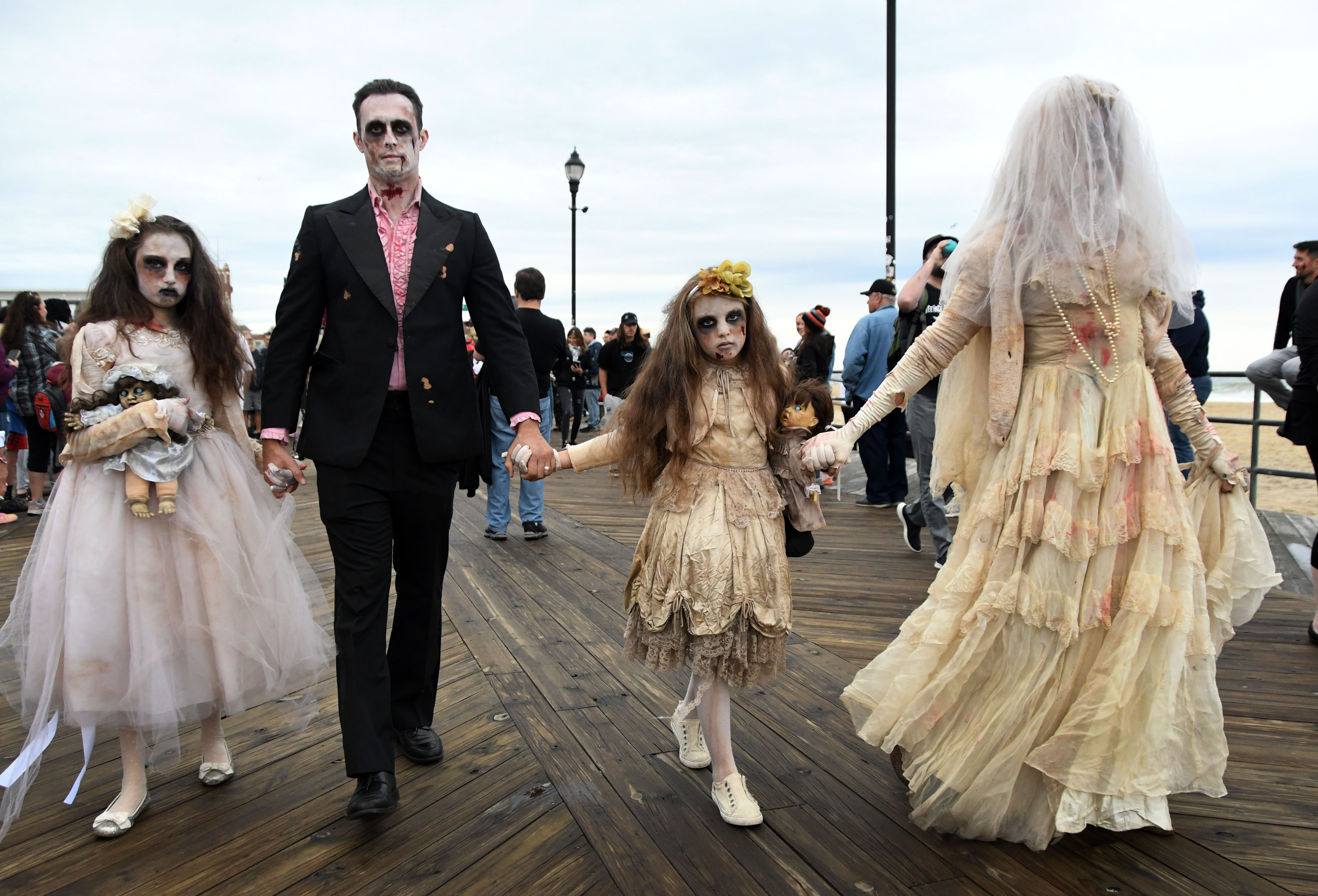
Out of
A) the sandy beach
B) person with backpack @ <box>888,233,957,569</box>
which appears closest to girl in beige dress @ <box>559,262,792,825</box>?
person with backpack @ <box>888,233,957,569</box>

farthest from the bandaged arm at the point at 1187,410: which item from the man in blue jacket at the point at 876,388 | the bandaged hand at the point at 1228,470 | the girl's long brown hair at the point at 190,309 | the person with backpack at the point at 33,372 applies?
the person with backpack at the point at 33,372

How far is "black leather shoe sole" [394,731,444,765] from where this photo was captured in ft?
9.79

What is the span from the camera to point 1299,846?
2.40 metres

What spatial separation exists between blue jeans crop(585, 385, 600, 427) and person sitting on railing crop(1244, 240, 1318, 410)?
11761 millimetres

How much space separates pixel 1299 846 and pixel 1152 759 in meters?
0.53

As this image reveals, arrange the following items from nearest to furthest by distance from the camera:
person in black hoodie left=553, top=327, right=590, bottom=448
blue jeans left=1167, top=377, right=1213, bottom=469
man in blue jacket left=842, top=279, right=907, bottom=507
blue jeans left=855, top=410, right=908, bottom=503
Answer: blue jeans left=1167, top=377, right=1213, bottom=469
man in blue jacket left=842, top=279, right=907, bottom=507
blue jeans left=855, top=410, right=908, bottom=503
person in black hoodie left=553, top=327, right=590, bottom=448

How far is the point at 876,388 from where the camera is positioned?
6820 mm

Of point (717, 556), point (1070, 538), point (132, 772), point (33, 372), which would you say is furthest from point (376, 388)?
point (33, 372)

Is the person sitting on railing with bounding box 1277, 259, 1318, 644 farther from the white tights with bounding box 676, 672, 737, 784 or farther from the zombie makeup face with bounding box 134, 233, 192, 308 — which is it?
the zombie makeup face with bounding box 134, 233, 192, 308

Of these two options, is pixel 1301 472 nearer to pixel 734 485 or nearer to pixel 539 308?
pixel 734 485

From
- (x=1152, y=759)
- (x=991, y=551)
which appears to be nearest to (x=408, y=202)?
(x=991, y=551)

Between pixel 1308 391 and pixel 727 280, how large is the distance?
3.19m

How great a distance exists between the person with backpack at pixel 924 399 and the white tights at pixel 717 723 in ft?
8.14

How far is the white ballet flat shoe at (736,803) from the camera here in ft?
8.32
